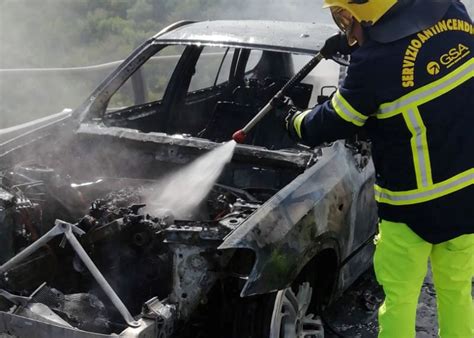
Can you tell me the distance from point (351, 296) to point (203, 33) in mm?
2242

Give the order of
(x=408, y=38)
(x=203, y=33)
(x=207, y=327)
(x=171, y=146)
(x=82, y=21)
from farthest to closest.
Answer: (x=82, y=21), (x=203, y=33), (x=171, y=146), (x=207, y=327), (x=408, y=38)

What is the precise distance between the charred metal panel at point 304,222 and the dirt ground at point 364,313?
1.89ft

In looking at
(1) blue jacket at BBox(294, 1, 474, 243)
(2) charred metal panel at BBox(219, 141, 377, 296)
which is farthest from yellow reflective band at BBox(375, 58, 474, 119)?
(2) charred metal panel at BBox(219, 141, 377, 296)

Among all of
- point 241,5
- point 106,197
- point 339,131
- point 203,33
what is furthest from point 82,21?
point 339,131

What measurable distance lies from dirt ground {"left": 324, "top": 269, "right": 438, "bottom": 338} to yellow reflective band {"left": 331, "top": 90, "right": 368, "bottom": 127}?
5.57ft

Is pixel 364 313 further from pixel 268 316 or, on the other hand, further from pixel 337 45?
pixel 337 45

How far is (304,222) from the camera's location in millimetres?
3152

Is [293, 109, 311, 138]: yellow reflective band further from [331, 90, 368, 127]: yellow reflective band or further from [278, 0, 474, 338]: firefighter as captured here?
[331, 90, 368, 127]: yellow reflective band

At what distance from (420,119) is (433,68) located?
22 centimetres

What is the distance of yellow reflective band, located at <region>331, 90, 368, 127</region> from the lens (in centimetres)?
271

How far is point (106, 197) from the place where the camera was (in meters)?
A: 3.81

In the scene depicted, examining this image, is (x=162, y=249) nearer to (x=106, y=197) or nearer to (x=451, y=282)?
(x=106, y=197)

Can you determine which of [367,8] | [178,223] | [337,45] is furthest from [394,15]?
[178,223]

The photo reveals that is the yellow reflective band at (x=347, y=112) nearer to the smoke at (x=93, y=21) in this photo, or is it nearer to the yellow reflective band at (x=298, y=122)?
the yellow reflective band at (x=298, y=122)
